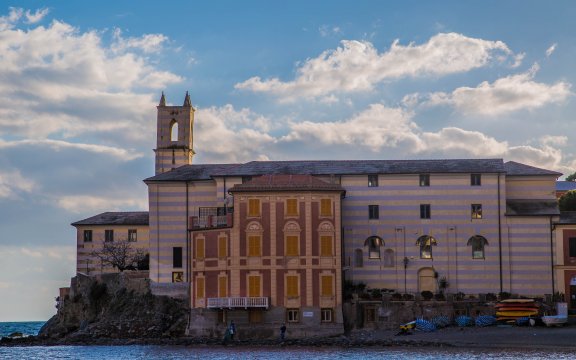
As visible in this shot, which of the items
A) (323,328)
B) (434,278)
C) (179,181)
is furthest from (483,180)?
(179,181)

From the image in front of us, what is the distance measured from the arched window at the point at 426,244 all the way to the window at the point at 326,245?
9.13 metres

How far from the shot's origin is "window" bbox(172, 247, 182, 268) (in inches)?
3588

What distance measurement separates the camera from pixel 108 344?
85500 mm

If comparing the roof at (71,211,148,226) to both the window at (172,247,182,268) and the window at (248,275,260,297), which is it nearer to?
the window at (172,247,182,268)

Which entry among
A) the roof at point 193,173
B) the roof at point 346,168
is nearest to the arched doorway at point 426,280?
the roof at point 346,168

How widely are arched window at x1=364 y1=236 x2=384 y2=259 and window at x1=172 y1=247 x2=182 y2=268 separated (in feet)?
49.1

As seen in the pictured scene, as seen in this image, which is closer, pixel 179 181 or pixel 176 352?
pixel 176 352

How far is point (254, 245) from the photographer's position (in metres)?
83.6

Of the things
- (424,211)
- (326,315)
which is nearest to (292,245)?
(326,315)

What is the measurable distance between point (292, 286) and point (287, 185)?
24.5 ft

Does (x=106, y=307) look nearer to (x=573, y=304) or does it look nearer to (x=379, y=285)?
(x=379, y=285)

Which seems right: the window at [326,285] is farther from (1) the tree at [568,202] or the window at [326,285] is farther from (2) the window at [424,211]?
(1) the tree at [568,202]

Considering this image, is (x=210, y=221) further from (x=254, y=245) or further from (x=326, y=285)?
(x=326, y=285)

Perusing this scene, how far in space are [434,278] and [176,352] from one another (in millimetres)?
23292
